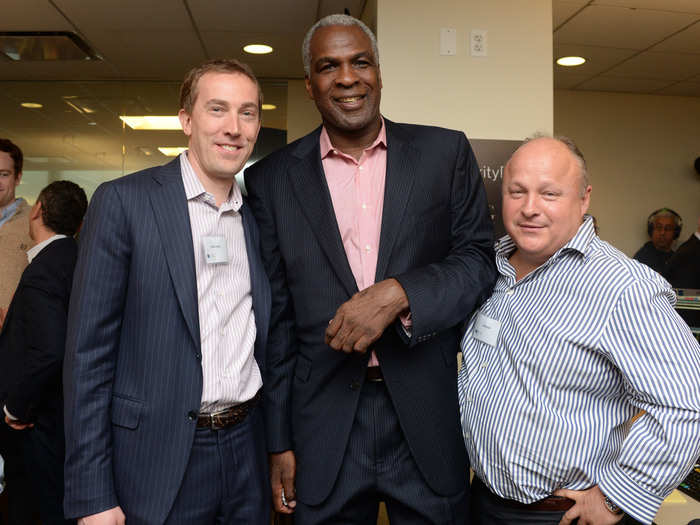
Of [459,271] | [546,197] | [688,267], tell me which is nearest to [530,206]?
[546,197]

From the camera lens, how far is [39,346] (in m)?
2.28

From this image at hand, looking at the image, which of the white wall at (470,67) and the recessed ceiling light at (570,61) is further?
the recessed ceiling light at (570,61)

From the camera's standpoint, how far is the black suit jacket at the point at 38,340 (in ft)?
7.48

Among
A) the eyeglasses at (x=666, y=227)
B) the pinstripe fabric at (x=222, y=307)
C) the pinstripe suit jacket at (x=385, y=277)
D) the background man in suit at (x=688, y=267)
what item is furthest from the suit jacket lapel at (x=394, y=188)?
the eyeglasses at (x=666, y=227)

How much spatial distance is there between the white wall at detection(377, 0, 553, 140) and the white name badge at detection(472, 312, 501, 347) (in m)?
1.87

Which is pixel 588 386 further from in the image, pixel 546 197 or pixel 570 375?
pixel 546 197

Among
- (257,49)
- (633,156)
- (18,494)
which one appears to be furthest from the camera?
(633,156)

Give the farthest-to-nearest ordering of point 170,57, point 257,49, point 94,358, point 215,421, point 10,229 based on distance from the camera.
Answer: point 170,57 → point 257,49 → point 10,229 → point 215,421 → point 94,358

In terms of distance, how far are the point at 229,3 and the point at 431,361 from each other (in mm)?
3147

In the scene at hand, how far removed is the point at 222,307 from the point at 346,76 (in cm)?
73

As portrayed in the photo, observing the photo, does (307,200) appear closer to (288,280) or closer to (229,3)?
(288,280)

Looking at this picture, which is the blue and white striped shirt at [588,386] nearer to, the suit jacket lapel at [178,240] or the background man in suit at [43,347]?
the suit jacket lapel at [178,240]

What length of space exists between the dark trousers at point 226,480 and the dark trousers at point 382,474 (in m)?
0.17

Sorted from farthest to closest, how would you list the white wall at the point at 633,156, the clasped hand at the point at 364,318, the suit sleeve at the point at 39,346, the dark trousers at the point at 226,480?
the white wall at the point at 633,156 → the suit sleeve at the point at 39,346 → the dark trousers at the point at 226,480 → the clasped hand at the point at 364,318
